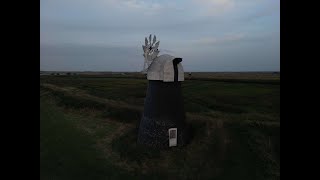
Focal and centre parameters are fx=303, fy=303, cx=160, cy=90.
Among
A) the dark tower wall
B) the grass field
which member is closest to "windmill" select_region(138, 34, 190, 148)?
the dark tower wall

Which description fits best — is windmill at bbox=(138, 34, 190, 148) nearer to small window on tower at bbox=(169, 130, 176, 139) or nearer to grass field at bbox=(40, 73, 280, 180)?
small window on tower at bbox=(169, 130, 176, 139)

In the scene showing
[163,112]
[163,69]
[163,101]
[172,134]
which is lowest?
[172,134]

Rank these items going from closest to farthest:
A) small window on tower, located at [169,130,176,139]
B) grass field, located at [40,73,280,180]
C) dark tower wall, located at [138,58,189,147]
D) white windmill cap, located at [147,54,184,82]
A: grass field, located at [40,73,280,180], white windmill cap, located at [147,54,184,82], dark tower wall, located at [138,58,189,147], small window on tower, located at [169,130,176,139]

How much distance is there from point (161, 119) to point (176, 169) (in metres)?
2.99

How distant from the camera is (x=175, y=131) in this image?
16.1 m

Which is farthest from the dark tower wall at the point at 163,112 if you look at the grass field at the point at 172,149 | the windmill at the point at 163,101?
the grass field at the point at 172,149

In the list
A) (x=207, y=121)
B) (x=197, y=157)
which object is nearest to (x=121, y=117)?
(x=207, y=121)

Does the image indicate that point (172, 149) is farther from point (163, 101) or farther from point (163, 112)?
point (163, 101)

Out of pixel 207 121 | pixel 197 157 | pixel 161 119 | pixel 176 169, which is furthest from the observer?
pixel 207 121

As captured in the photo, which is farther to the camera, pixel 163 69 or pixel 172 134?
pixel 172 134

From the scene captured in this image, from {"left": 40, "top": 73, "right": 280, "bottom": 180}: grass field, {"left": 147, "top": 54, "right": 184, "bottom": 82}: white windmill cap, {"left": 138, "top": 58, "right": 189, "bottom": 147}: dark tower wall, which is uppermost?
{"left": 147, "top": 54, "right": 184, "bottom": 82}: white windmill cap

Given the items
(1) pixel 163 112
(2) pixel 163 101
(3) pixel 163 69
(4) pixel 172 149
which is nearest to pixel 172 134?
(4) pixel 172 149
